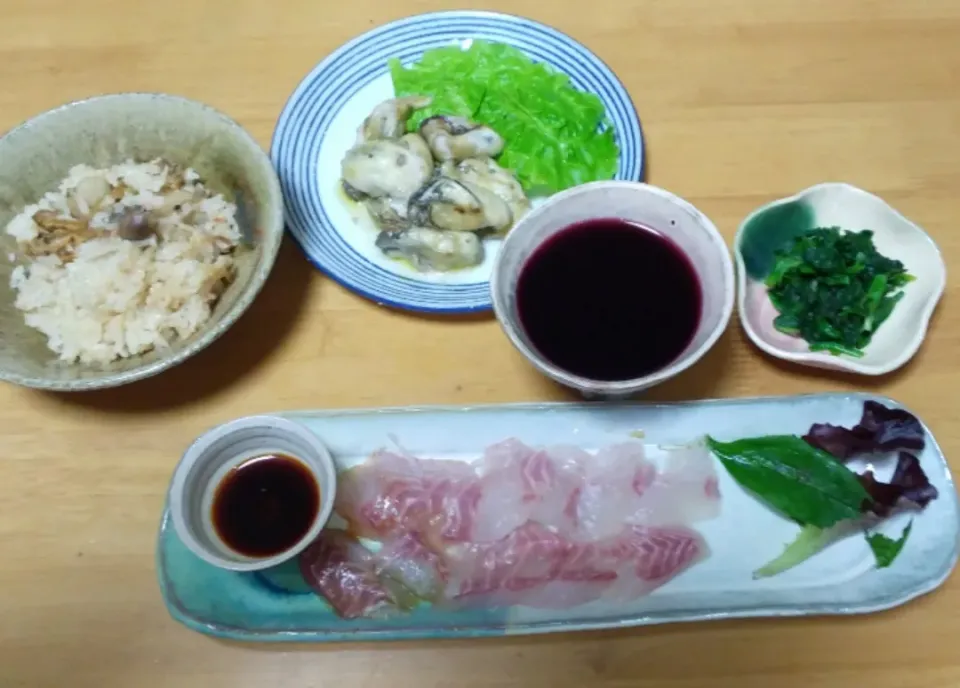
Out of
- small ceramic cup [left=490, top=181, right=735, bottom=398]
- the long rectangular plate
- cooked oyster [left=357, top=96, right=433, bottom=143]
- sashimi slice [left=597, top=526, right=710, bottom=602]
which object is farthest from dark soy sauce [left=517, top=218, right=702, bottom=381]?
cooked oyster [left=357, top=96, right=433, bottom=143]

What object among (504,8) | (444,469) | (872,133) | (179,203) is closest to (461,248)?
(444,469)

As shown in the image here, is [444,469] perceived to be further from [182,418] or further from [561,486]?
[182,418]

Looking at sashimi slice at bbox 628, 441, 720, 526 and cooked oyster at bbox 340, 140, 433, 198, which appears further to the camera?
cooked oyster at bbox 340, 140, 433, 198

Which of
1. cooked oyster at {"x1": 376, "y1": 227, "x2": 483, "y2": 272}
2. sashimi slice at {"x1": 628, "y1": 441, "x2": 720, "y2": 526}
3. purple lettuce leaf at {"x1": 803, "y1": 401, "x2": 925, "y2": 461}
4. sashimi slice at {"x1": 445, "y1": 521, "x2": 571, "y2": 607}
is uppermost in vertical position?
cooked oyster at {"x1": 376, "y1": 227, "x2": 483, "y2": 272}

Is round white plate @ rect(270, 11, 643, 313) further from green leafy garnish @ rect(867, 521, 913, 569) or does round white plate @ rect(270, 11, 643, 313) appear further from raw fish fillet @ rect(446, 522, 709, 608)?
green leafy garnish @ rect(867, 521, 913, 569)

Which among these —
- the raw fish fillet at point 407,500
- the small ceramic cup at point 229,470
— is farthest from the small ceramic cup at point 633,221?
the small ceramic cup at point 229,470

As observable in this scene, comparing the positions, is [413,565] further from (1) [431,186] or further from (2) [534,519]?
(1) [431,186]

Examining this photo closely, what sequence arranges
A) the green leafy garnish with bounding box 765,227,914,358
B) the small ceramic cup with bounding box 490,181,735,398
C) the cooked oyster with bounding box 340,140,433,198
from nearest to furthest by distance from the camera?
1. the small ceramic cup with bounding box 490,181,735,398
2. the green leafy garnish with bounding box 765,227,914,358
3. the cooked oyster with bounding box 340,140,433,198
